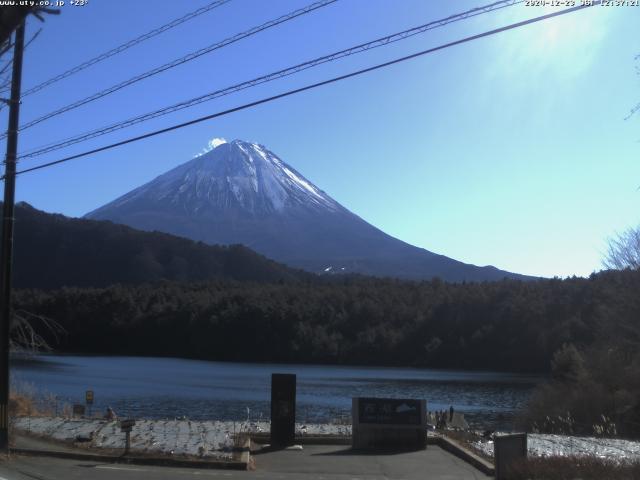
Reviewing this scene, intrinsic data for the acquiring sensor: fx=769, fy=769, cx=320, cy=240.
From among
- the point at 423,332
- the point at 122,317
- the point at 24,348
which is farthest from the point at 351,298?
the point at 24,348

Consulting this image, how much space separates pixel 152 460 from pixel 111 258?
164165 millimetres

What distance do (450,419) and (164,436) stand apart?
14.0m

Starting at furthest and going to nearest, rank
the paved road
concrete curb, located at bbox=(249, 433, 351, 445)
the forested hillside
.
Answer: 1. the forested hillside
2. concrete curb, located at bbox=(249, 433, 351, 445)
3. the paved road

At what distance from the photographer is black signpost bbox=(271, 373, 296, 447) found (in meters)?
15.5

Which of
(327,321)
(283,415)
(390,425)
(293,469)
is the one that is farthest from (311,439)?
(327,321)

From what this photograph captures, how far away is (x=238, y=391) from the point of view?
53.4m

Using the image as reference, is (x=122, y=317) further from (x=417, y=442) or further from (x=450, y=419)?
(x=417, y=442)

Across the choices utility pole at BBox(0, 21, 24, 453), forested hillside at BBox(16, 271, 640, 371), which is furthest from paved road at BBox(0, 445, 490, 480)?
forested hillside at BBox(16, 271, 640, 371)

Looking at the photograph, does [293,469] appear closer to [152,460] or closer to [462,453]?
[152,460]

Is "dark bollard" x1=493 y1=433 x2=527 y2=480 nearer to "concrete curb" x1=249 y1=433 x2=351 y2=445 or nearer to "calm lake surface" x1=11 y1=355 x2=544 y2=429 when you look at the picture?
"concrete curb" x1=249 y1=433 x2=351 y2=445

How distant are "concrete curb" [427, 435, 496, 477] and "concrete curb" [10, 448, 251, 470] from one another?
4.03 metres

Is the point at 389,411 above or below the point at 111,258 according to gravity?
below

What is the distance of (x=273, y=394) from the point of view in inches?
622

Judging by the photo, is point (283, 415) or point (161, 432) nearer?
point (283, 415)
